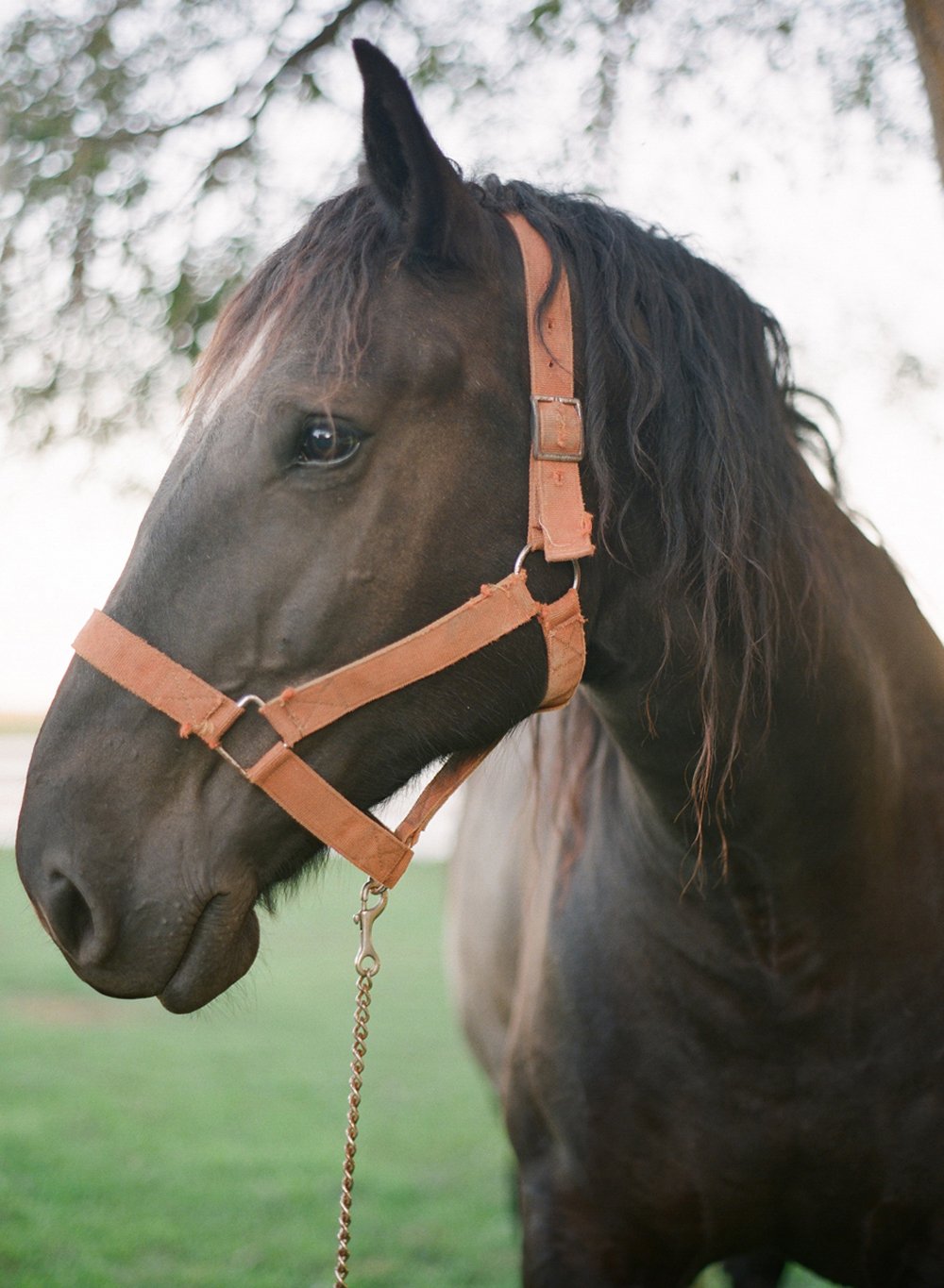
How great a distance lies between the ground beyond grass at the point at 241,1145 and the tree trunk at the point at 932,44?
2.02 m

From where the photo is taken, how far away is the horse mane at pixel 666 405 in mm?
1571

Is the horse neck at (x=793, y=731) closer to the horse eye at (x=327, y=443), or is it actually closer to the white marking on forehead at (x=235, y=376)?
the horse eye at (x=327, y=443)

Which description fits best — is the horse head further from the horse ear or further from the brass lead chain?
the brass lead chain

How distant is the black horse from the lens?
1.46 metres

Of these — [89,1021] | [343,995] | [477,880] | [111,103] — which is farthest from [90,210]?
[343,995]

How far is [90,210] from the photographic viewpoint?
11.4ft

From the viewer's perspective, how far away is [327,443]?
1.46 m

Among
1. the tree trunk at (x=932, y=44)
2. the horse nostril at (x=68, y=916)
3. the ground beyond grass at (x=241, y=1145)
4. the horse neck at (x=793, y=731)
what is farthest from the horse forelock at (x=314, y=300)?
the tree trunk at (x=932, y=44)

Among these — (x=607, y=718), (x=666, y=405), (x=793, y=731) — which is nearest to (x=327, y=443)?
(x=666, y=405)

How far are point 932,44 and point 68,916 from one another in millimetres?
2360

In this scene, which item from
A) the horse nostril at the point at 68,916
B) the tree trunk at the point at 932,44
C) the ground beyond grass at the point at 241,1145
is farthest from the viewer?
→ the ground beyond grass at the point at 241,1145

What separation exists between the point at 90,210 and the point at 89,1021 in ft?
15.4

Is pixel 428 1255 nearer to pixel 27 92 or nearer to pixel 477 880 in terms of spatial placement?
pixel 477 880

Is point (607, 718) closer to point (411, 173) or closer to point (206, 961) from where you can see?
point (206, 961)
